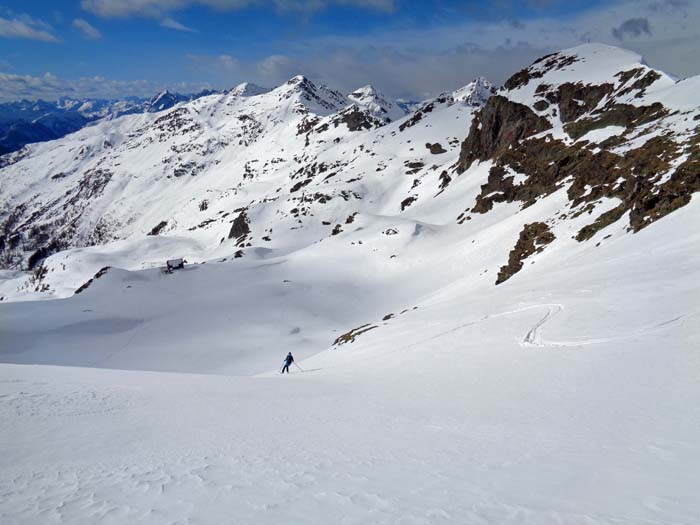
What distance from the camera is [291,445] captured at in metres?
9.05

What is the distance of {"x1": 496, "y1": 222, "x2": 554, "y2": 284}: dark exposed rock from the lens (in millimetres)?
36812

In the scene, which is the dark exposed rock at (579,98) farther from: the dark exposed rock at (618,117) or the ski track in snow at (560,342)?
the ski track in snow at (560,342)

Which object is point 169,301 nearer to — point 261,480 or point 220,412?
point 220,412

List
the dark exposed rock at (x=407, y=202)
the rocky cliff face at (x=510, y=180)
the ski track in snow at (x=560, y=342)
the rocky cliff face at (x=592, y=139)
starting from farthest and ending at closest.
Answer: the dark exposed rock at (x=407, y=202) < the rocky cliff face at (x=510, y=180) < the rocky cliff face at (x=592, y=139) < the ski track in snow at (x=560, y=342)

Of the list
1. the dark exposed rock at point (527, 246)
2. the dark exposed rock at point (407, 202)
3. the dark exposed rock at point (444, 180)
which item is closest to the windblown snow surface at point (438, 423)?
the dark exposed rock at point (527, 246)

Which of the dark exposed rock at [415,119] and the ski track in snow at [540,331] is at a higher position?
the dark exposed rock at [415,119]

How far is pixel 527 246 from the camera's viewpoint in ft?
131

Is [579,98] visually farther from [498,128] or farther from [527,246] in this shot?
[527,246]

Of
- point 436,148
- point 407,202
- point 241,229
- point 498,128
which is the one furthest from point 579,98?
point 241,229

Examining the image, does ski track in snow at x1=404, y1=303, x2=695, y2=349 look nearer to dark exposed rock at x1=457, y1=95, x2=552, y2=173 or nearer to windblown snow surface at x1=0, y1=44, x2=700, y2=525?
windblown snow surface at x1=0, y1=44, x2=700, y2=525

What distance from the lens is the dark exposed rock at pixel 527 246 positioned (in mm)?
36812

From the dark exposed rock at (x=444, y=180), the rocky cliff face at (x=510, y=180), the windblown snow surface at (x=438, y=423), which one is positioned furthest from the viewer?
the dark exposed rock at (x=444, y=180)

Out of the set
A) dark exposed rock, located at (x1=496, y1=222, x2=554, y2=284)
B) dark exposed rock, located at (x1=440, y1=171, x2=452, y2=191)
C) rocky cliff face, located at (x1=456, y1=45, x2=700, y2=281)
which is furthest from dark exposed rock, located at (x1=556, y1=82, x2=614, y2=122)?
dark exposed rock, located at (x1=496, y1=222, x2=554, y2=284)

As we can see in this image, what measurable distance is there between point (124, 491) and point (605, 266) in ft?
76.9
